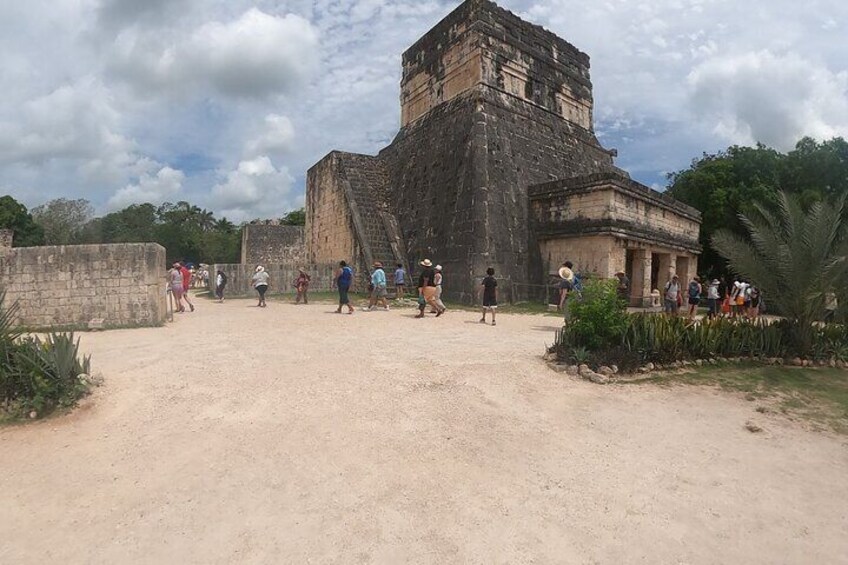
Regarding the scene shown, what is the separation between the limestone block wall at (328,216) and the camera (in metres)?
17.1

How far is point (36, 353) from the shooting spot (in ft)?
16.5

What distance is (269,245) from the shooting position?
24750 mm

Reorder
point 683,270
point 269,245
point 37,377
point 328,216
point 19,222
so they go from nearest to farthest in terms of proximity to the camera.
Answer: point 37,377 < point 683,270 < point 328,216 < point 269,245 < point 19,222

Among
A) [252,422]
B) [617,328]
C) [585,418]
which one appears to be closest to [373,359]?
[252,422]

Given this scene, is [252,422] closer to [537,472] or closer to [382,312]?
[537,472]

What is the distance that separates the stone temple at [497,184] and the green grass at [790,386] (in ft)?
20.4

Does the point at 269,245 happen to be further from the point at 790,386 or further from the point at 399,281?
the point at 790,386

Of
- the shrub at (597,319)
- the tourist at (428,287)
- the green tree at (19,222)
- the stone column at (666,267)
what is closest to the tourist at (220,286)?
the tourist at (428,287)

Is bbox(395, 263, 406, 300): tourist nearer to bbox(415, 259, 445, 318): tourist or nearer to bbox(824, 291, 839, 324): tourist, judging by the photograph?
bbox(415, 259, 445, 318): tourist

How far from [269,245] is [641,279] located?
57.8ft

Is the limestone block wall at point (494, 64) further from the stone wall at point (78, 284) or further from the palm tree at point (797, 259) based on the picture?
the stone wall at point (78, 284)

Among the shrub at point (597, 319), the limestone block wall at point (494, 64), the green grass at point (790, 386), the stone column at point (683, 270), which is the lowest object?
the green grass at point (790, 386)

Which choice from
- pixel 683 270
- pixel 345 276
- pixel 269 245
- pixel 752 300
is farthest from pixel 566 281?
pixel 269 245

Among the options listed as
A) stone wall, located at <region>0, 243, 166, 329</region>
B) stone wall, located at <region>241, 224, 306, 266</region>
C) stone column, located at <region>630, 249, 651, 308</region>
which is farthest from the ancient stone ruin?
stone wall, located at <region>241, 224, 306, 266</region>
